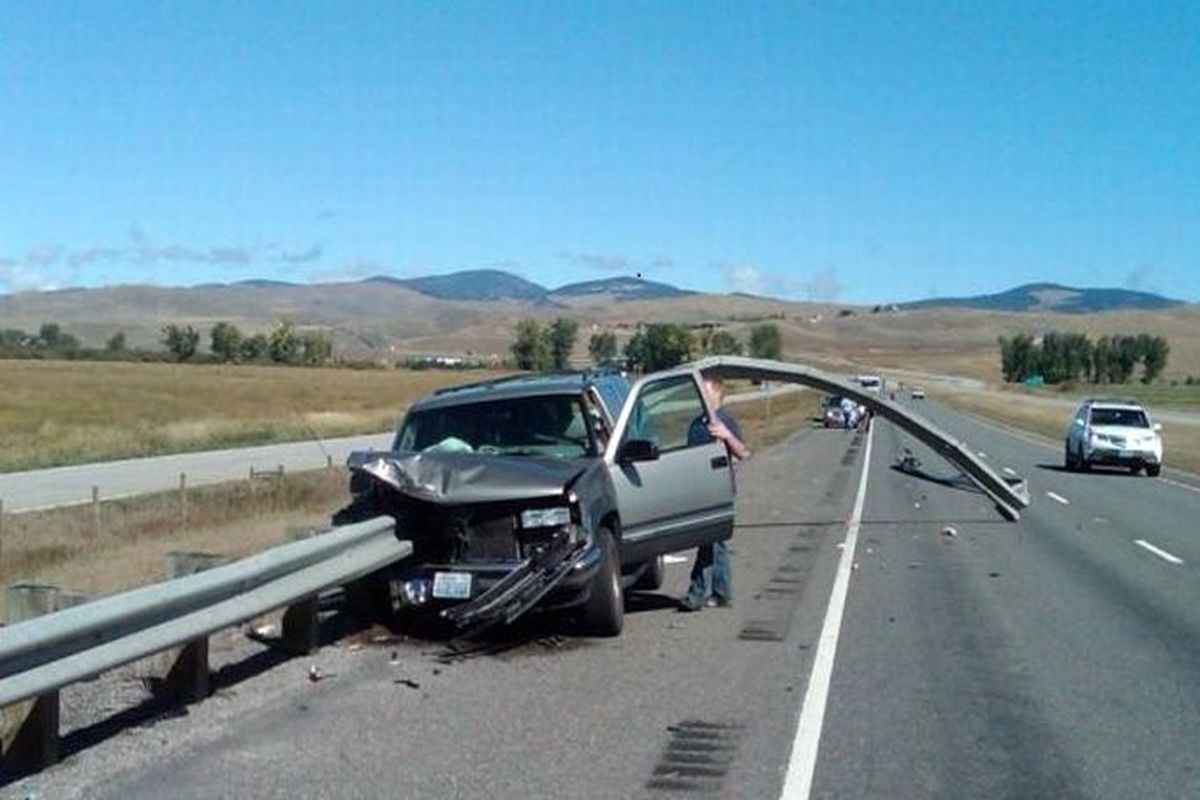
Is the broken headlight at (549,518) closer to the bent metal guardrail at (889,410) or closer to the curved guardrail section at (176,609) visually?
the curved guardrail section at (176,609)

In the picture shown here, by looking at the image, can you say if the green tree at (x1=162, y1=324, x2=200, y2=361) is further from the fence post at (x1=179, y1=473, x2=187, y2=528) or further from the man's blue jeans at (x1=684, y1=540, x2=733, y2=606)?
the man's blue jeans at (x1=684, y1=540, x2=733, y2=606)

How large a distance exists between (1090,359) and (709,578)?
188 m

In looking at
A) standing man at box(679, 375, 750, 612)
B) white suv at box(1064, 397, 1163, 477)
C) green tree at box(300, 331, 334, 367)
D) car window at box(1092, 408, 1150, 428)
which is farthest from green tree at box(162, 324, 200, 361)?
standing man at box(679, 375, 750, 612)

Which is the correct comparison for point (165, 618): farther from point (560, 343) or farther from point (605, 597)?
point (560, 343)

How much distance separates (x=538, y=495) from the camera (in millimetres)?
11625

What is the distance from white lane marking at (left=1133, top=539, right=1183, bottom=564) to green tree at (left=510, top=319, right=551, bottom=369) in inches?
3411

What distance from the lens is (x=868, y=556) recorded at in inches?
757

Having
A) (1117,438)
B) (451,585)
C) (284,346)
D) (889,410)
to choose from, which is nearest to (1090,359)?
(284,346)

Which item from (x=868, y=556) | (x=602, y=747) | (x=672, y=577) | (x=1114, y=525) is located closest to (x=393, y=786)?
(x=602, y=747)

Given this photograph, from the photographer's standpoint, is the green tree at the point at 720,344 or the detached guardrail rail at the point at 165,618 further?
the green tree at the point at 720,344

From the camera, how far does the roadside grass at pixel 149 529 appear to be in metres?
18.0

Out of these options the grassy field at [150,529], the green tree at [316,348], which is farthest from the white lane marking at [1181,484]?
the green tree at [316,348]

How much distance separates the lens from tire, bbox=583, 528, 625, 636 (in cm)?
1197

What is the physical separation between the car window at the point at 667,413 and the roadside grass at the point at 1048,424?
3061cm
